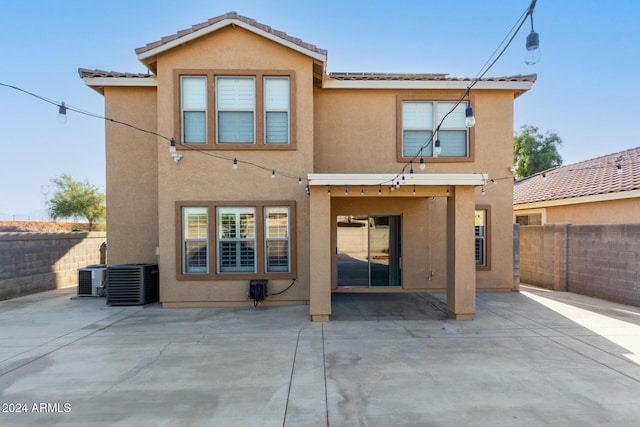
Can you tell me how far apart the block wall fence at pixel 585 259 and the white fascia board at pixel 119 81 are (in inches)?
474

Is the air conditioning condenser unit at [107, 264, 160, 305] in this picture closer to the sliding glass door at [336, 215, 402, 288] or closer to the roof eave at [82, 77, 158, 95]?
the roof eave at [82, 77, 158, 95]

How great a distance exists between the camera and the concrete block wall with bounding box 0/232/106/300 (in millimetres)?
9133

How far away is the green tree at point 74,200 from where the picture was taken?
77.4 ft

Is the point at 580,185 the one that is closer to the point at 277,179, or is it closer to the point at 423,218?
the point at 423,218

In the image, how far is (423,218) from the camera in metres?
9.41

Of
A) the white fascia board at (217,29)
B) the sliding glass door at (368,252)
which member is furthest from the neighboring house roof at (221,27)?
the sliding glass door at (368,252)

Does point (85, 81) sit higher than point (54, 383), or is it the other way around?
point (85, 81)

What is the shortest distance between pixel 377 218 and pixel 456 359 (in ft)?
17.1

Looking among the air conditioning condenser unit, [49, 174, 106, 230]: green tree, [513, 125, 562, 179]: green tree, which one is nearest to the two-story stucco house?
the air conditioning condenser unit

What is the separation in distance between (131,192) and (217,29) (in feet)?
15.4

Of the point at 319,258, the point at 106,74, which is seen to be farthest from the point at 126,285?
the point at 106,74

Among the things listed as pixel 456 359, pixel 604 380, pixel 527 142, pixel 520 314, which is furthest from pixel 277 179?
pixel 527 142

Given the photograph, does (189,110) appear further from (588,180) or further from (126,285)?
(588,180)

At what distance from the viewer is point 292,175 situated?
26.6ft
